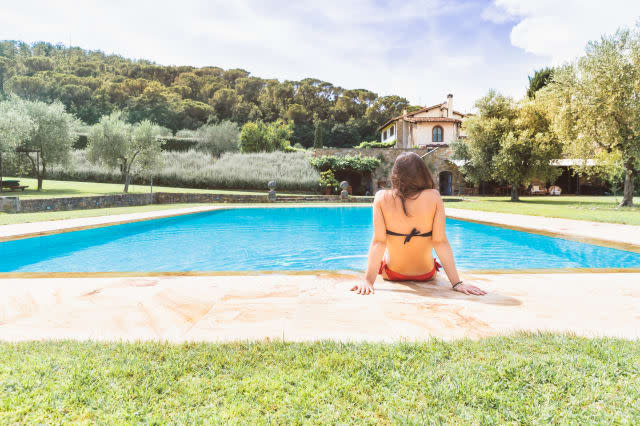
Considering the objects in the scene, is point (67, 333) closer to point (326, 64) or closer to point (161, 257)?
point (161, 257)

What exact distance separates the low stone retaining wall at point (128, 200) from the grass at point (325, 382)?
13255 mm

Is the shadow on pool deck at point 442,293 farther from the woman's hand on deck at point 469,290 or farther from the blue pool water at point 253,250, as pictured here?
the blue pool water at point 253,250

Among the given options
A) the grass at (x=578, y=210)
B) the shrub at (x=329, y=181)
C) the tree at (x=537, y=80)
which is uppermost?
the tree at (x=537, y=80)

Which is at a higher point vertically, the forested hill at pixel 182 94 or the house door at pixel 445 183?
the forested hill at pixel 182 94

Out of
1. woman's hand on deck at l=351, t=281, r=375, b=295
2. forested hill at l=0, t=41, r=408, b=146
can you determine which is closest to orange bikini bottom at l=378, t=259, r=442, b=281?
woman's hand on deck at l=351, t=281, r=375, b=295

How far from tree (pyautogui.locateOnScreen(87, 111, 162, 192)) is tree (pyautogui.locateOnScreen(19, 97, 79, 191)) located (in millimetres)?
1282

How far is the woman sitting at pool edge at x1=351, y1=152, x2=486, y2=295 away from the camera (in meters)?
2.95

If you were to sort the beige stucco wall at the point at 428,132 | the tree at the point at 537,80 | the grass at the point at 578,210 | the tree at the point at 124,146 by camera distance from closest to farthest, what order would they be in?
the grass at the point at 578,210 < the tree at the point at 124,146 < the tree at the point at 537,80 < the beige stucco wall at the point at 428,132

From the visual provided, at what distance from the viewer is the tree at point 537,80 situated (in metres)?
30.0

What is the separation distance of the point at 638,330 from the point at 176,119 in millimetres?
52397

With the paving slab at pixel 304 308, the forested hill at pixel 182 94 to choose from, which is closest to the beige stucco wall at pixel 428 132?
the forested hill at pixel 182 94

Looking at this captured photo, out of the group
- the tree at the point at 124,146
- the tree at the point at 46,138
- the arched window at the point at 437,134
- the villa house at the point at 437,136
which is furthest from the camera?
the arched window at the point at 437,134

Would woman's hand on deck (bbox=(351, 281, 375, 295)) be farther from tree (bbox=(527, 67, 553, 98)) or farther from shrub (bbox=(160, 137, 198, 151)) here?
tree (bbox=(527, 67, 553, 98))

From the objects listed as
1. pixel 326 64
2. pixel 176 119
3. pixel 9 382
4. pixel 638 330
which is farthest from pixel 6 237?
pixel 176 119
